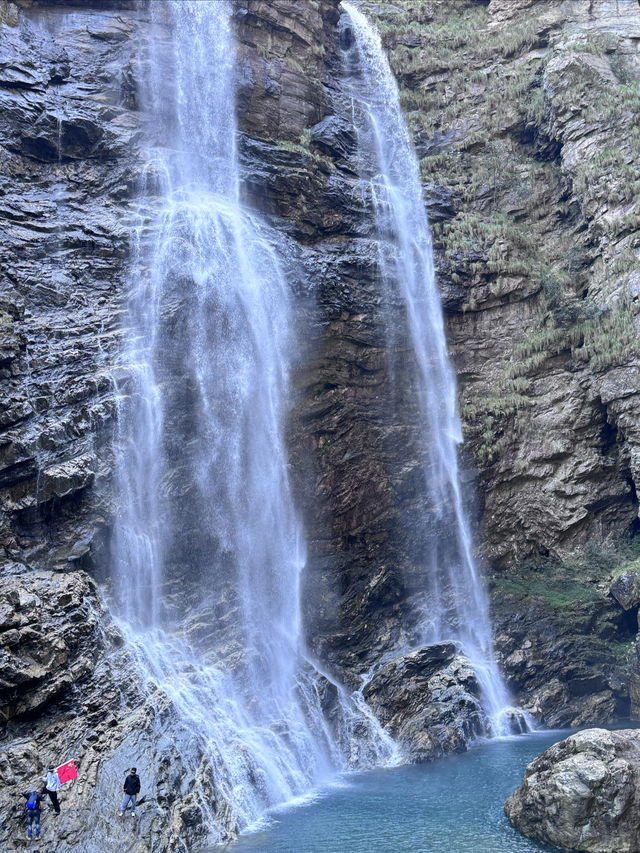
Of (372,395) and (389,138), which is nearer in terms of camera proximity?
(372,395)

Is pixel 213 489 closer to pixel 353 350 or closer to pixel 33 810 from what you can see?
pixel 353 350

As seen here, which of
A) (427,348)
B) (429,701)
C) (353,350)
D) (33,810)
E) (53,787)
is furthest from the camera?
(427,348)

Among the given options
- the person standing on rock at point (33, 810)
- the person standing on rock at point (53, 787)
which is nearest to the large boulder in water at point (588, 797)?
the person standing on rock at point (53, 787)

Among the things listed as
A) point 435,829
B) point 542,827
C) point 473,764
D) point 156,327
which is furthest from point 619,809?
point 156,327

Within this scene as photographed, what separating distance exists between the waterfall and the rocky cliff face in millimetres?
557

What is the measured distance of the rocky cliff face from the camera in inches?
755

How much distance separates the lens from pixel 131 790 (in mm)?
13305

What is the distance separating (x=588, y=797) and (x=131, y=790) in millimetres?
8207

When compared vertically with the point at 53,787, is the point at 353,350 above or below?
above

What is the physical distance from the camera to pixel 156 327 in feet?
75.5

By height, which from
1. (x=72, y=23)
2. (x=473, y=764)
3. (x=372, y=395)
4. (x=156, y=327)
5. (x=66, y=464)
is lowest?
(x=473, y=764)

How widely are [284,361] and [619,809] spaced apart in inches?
658

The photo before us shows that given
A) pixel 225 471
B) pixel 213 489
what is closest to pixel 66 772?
pixel 213 489

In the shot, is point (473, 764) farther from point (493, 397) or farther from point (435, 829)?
point (493, 397)
